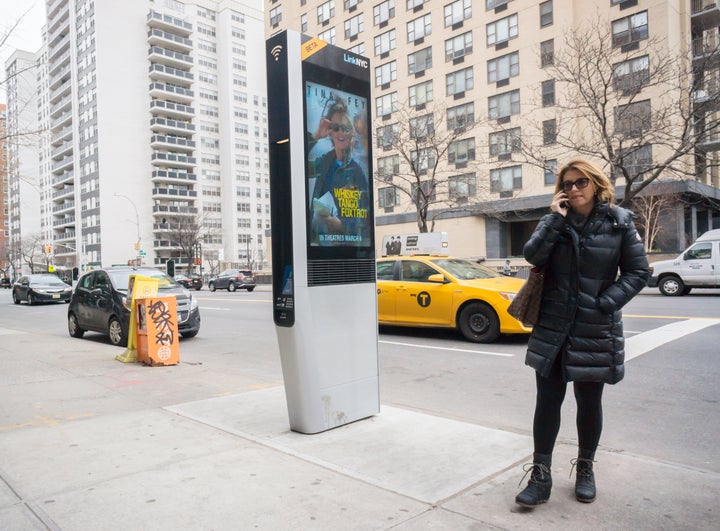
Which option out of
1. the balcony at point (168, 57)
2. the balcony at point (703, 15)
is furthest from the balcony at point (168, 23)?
the balcony at point (703, 15)

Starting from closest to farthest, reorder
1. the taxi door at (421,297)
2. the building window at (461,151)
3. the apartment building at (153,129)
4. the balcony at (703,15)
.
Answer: the taxi door at (421,297) < the balcony at (703,15) < the building window at (461,151) < the apartment building at (153,129)

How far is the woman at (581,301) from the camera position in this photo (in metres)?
3.07

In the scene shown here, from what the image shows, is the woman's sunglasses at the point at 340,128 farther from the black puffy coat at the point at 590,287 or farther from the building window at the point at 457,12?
the building window at the point at 457,12

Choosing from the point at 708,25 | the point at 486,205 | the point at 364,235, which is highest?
the point at 708,25

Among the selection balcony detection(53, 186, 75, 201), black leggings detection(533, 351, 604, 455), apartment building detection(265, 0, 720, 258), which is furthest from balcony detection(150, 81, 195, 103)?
black leggings detection(533, 351, 604, 455)

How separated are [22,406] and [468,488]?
15.4 feet

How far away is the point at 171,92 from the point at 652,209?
6998 centimetres

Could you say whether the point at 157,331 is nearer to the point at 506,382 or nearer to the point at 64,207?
the point at 506,382

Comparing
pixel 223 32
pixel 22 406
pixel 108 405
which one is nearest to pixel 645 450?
pixel 108 405

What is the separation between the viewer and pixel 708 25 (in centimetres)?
3659

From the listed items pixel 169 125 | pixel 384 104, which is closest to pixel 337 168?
pixel 384 104

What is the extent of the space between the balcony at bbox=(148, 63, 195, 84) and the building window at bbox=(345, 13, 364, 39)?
4011 centimetres

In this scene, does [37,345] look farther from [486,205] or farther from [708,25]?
[708,25]

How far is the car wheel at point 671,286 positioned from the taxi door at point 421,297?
40.0ft
